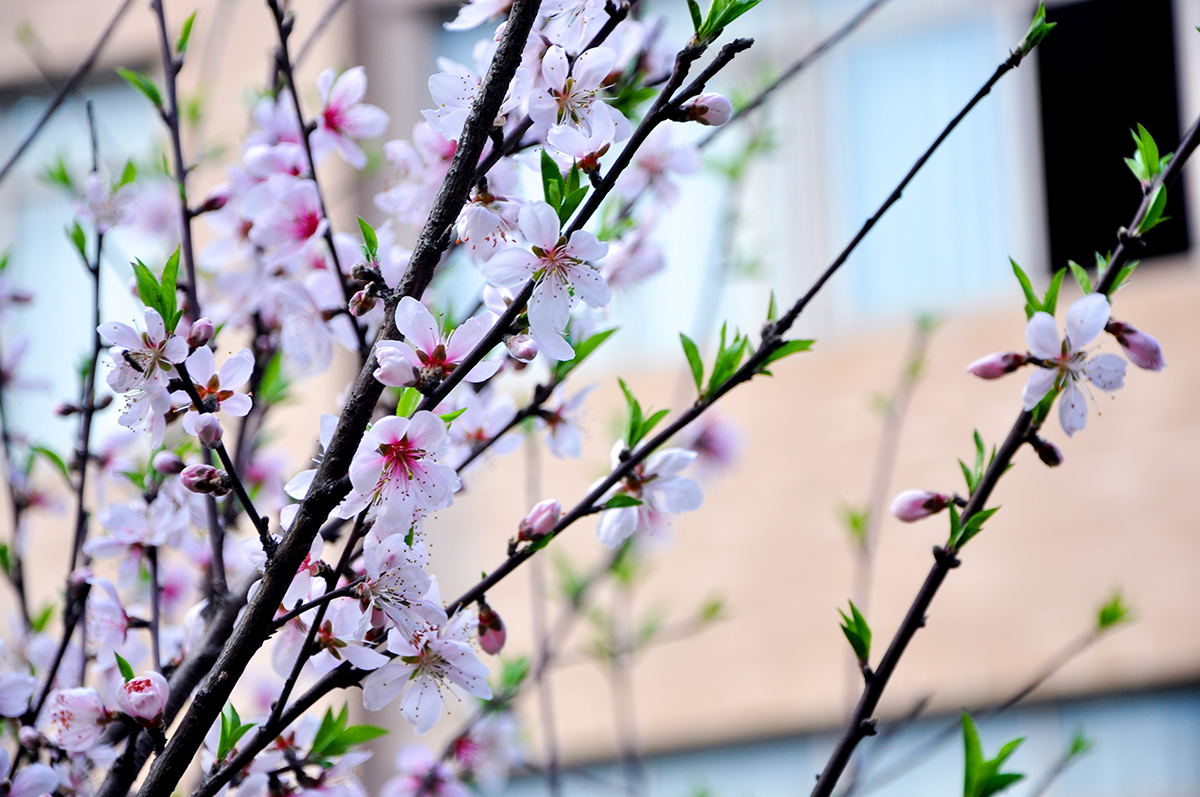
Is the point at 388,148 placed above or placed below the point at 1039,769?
above

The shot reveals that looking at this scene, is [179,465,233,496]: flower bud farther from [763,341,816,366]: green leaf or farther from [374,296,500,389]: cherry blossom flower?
[763,341,816,366]: green leaf

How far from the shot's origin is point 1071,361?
1.01m

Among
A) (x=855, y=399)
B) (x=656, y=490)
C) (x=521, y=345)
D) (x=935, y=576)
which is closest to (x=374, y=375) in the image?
(x=521, y=345)

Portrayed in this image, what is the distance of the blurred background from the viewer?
3.92 meters

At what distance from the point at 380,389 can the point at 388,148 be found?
497 millimetres

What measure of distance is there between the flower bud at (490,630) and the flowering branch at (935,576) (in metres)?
0.31

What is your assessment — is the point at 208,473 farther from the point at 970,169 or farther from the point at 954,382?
the point at 970,169

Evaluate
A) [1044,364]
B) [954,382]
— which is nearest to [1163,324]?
[954,382]

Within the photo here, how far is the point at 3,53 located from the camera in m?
5.44

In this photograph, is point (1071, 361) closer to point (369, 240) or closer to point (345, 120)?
point (369, 240)

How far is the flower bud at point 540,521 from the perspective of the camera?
97 centimetres

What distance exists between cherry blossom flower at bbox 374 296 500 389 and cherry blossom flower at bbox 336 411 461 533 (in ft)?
0.13

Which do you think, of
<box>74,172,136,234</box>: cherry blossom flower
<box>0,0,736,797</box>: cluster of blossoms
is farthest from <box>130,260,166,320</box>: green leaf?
<box>74,172,136,234</box>: cherry blossom flower

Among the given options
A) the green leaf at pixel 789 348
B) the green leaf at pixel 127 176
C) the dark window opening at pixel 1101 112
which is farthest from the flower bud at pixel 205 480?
the dark window opening at pixel 1101 112
